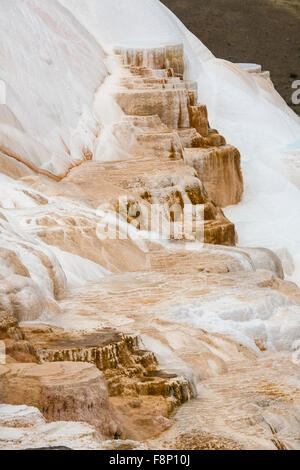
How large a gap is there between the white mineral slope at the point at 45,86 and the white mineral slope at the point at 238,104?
1.93m

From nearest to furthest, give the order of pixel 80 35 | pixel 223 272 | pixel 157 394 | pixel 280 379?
pixel 157 394
pixel 280 379
pixel 223 272
pixel 80 35

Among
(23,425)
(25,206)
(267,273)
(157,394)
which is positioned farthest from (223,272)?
(23,425)

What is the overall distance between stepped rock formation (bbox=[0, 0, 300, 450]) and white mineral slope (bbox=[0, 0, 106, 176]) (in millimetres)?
30

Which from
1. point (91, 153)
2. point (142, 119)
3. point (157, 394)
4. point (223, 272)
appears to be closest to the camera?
point (157, 394)

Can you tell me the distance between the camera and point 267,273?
7.30 meters

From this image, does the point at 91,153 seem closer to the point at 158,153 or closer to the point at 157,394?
the point at 158,153

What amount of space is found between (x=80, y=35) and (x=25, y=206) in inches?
246

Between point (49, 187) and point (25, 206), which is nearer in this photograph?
point (25, 206)

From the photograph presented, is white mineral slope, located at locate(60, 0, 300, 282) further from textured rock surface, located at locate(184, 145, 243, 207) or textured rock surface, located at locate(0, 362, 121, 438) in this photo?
textured rock surface, located at locate(0, 362, 121, 438)

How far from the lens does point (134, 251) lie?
7.76m

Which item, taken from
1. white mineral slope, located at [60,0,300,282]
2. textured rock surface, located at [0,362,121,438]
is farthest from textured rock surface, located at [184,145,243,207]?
textured rock surface, located at [0,362,121,438]

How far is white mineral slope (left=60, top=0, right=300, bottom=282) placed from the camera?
13133mm

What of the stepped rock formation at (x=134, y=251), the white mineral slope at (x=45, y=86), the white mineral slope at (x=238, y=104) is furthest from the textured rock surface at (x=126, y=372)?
the white mineral slope at (x=238, y=104)
